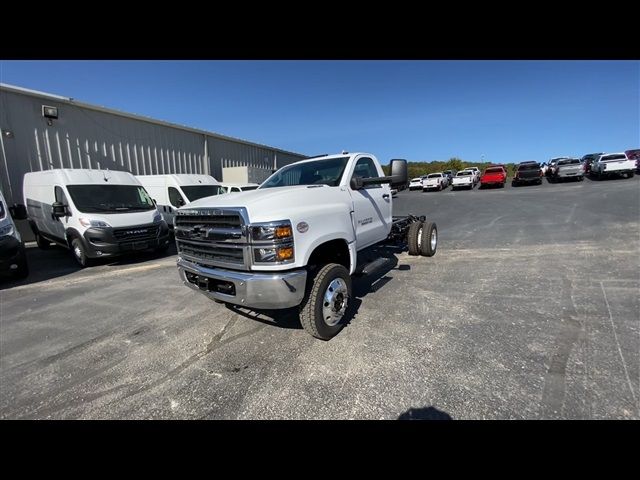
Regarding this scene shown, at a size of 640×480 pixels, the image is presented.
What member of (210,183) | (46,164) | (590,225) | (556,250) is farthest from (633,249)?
(46,164)

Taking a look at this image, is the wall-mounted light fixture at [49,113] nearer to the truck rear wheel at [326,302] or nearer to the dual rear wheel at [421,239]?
the dual rear wheel at [421,239]

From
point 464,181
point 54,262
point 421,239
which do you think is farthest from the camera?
point 464,181

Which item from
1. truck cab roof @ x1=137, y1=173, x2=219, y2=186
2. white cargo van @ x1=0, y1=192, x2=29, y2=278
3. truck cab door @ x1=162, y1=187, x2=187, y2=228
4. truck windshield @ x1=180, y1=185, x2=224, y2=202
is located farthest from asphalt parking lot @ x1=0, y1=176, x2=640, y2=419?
truck cab roof @ x1=137, y1=173, x2=219, y2=186

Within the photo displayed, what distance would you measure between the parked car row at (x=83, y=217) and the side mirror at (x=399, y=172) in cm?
669

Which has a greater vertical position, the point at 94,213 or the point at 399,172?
the point at 399,172

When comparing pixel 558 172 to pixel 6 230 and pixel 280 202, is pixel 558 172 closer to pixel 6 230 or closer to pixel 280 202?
pixel 280 202

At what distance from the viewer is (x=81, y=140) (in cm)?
1235

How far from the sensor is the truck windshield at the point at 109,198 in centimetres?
808

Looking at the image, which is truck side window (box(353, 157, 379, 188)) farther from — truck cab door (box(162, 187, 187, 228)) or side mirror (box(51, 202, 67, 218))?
truck cab door (box(162, 187, 187, 228))

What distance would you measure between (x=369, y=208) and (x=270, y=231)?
2135mm

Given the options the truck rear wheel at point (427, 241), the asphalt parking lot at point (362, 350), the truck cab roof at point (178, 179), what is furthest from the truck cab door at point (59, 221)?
the truck rear wheel at point (427, 241)

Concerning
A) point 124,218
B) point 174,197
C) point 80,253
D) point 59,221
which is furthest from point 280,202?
point 174,197

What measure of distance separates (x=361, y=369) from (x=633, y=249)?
24.1ft
